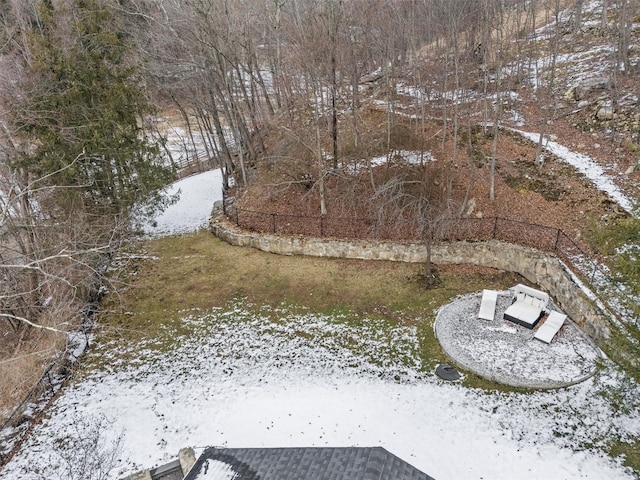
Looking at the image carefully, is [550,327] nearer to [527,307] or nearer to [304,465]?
[527,307]

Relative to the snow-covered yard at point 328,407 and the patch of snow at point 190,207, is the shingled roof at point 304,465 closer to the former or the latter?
the snow-covered yard at point 328,407

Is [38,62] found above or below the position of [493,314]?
above

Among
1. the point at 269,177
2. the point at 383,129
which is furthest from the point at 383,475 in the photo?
the point at 383,129

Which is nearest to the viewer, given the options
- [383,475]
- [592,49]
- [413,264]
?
[383,475]

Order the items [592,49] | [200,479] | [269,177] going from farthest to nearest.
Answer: [592,49]
[269,177]
[200,479]

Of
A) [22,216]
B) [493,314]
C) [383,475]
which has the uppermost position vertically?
[22,216]

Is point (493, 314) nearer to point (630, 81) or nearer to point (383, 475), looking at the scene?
point (383, 475)

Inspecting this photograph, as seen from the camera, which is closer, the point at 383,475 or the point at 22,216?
the point at 383,475
